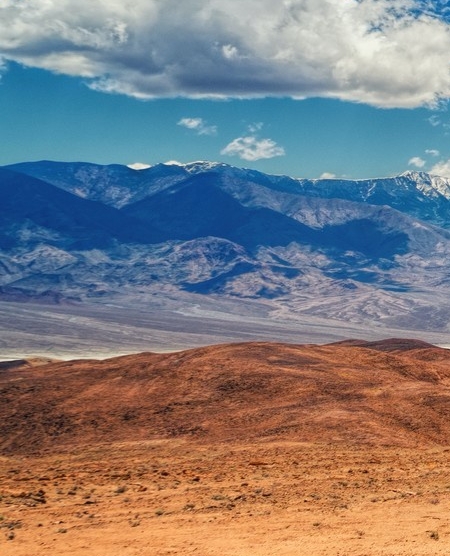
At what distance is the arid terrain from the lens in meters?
18.6

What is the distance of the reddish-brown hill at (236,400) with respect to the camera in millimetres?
41000

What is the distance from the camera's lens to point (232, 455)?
32812 mm

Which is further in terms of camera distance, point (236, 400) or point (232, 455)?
point (236, 400)

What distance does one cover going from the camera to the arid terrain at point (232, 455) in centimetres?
1861

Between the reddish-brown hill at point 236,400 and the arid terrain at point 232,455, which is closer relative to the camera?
the arid terrain at point 232,455

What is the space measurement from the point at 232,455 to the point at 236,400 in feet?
54.2

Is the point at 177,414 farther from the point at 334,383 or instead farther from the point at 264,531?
the point at 264,531

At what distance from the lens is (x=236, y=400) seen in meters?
49.3

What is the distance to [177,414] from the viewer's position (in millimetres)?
47469

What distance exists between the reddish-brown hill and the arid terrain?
6.0 inches

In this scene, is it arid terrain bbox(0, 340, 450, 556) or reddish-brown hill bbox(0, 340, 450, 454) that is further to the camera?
reddish-brown hill bbox(0, 340, 450, 454)

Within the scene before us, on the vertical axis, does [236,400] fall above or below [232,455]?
below

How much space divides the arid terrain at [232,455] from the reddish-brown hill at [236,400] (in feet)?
0.50

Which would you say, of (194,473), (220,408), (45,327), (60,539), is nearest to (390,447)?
(194,473)
